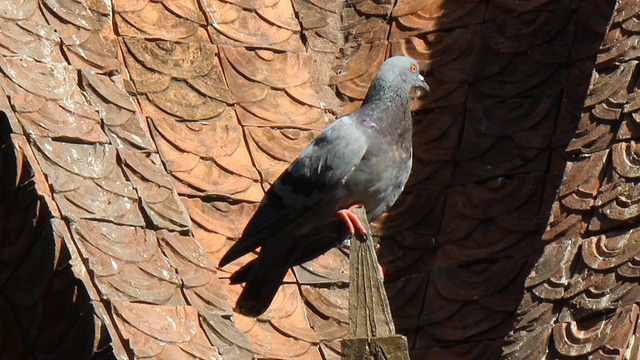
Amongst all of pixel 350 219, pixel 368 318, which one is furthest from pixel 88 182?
pixel 368 318

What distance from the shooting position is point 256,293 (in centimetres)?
746

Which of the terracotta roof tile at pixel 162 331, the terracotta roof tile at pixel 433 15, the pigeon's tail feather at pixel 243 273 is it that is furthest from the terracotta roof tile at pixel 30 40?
the terracotta roof tile at pixel 433 15

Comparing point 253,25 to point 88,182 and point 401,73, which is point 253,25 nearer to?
point 401,73

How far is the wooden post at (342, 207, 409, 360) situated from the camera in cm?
583

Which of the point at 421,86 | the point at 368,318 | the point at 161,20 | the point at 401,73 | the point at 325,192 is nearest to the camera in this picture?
Answer: the point at 368,318

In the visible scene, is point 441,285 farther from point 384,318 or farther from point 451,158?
point 384,318

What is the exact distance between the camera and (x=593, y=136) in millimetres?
7574

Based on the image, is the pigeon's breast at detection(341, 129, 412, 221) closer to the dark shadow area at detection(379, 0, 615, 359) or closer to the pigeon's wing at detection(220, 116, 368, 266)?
the pigeon's wing at detection(220, 116, 368, 266)

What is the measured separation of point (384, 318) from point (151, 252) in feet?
5.40

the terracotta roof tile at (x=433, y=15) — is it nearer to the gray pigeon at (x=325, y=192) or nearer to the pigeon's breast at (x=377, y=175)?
the gray pigeon at (x=325, y=192)

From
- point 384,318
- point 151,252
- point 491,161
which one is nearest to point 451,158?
point 491,161

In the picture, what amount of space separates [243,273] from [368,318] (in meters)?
1.64

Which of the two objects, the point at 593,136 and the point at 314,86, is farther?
the point at 314,86

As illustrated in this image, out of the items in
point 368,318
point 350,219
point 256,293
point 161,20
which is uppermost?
point 161,20
